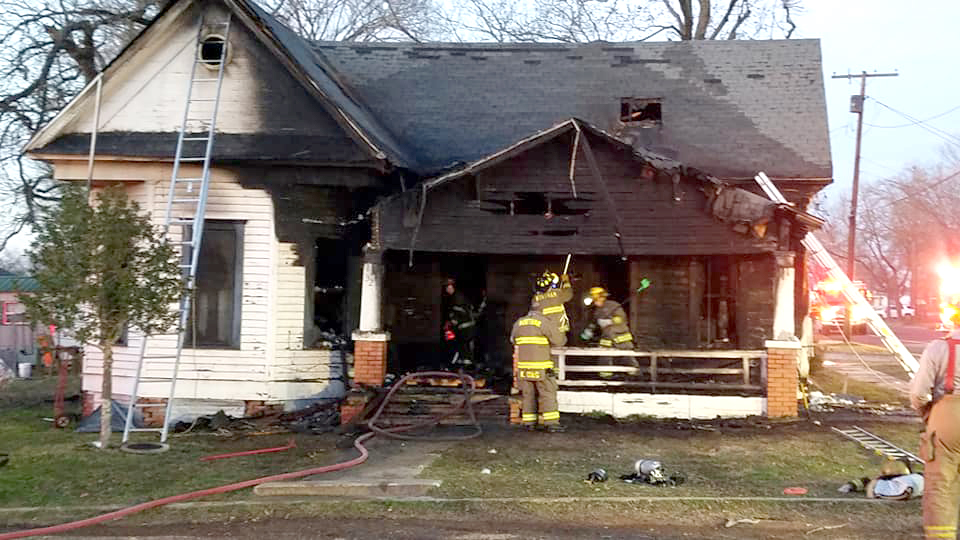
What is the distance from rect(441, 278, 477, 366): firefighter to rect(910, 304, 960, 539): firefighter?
871cm

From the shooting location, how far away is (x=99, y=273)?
9406 millimetres

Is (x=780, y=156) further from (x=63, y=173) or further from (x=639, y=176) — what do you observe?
(x=63, y=173)

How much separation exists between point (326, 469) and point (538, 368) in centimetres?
337

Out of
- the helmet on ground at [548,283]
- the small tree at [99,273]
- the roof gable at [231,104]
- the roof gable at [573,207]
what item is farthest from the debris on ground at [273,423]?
the roof gable at [231,104]

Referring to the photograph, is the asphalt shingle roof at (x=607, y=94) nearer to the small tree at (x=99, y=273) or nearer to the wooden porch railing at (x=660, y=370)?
the wooden porch railing at (x=660, y=370)

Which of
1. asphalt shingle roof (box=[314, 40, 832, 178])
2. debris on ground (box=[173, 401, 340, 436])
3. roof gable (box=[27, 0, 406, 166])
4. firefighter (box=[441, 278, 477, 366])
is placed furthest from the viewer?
firefighter (box=[441, 278, 477, 366])

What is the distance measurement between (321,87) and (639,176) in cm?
469

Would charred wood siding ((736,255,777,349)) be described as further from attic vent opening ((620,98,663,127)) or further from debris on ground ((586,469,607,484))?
debris on ground ((586,469,607,484))

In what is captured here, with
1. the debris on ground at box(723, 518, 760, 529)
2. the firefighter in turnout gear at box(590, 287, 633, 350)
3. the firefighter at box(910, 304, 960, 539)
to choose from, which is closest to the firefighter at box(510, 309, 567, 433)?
the firefighter in turnout gear at box(590, 287, 633, 350)

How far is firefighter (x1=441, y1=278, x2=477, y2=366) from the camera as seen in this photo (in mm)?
14273

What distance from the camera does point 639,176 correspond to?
38.8ft

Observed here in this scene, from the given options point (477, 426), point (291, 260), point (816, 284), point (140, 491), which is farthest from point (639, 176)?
A: point (816, 284)

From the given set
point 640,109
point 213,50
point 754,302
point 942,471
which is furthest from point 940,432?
point 213,50

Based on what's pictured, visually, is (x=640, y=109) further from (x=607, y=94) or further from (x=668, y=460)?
(x=668, y=460)
